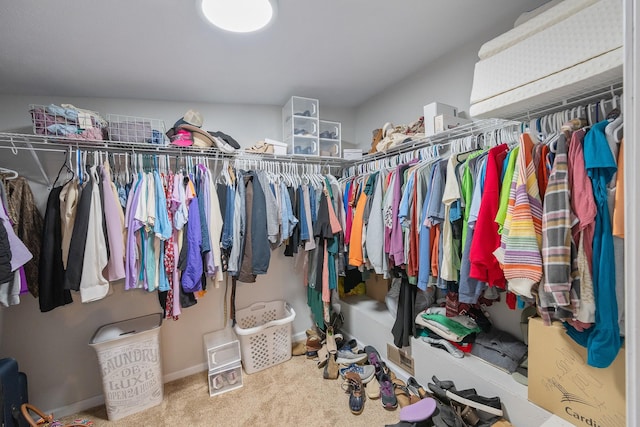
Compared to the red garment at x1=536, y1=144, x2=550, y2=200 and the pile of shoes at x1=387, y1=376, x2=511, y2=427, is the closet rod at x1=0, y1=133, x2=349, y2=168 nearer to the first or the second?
the red garment at x1=536, y1=144, x2=550, y2=200

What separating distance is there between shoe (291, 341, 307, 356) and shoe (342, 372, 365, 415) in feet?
1.73

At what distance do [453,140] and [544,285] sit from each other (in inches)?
41.0

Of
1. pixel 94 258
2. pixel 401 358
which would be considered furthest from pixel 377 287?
pixel 94 258

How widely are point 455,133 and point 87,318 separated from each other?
111 inches

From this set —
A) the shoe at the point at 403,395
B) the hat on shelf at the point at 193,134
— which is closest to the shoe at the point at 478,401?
the shoe at the point at 403,395

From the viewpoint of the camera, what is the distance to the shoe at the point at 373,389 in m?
1.83

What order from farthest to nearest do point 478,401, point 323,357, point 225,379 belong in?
point 323,357 → point 225,379 → point 478,401

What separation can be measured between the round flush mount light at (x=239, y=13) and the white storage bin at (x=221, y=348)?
215cm

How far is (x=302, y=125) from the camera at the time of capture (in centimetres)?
234

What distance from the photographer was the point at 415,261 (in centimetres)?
163

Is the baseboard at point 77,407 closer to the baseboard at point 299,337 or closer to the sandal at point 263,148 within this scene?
the baseboard at point 299,337

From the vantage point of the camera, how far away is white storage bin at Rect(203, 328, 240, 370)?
6.76ft

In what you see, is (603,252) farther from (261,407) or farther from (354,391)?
(261,407)

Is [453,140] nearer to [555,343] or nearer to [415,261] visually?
[415,261]
